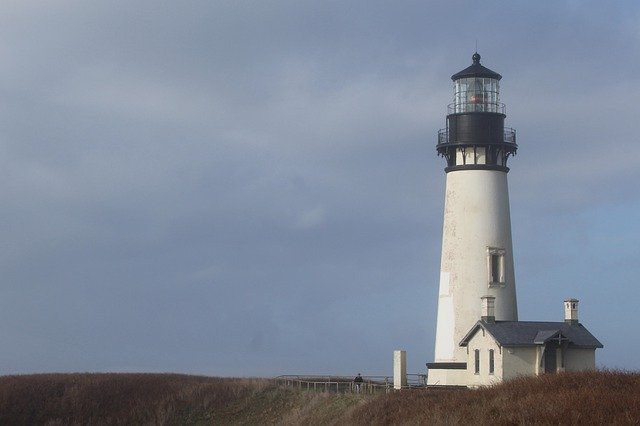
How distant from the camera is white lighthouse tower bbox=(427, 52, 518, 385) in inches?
1754

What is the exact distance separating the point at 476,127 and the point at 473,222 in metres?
3.73

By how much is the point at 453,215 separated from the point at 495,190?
6.21ft

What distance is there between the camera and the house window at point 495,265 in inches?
1762

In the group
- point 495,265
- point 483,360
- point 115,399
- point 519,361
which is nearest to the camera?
point 519,361

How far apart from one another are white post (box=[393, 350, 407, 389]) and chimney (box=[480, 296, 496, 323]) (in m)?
3.28

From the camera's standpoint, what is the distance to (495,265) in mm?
45062

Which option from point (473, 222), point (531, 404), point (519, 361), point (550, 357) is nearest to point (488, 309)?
point (519, 361)

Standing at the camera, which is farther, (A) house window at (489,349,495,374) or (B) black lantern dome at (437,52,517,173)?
(B) black lantern dome at (437,52,517,173)

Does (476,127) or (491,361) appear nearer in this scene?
(491,361)

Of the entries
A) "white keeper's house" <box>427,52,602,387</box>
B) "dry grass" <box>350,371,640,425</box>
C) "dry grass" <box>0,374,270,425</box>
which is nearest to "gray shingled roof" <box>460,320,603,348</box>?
"white keeper's house" <box>427,52,602,387</box>

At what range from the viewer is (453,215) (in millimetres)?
45500

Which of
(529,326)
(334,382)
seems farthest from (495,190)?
(334,382)

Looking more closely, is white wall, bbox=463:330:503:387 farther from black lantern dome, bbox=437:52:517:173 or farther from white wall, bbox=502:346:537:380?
black lantern dome, bbox=437:52:517:173

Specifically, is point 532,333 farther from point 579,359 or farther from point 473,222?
point 473,222
